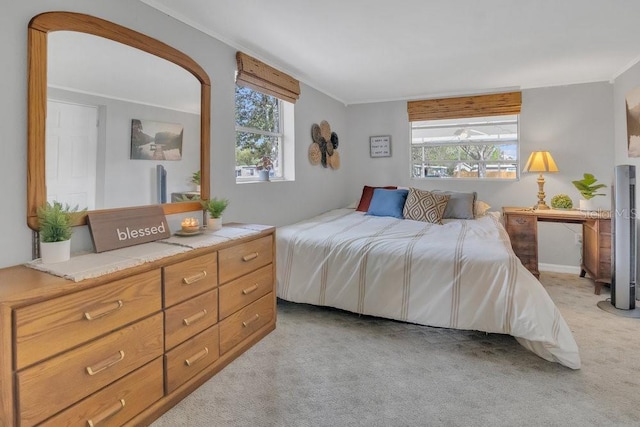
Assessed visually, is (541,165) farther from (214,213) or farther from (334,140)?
(214,213)

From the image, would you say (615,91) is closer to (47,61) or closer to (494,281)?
(494,281)

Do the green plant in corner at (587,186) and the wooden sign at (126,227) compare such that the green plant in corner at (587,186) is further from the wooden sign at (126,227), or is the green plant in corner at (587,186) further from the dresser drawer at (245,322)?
the wooden sign at (126,227)

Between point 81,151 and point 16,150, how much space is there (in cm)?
27

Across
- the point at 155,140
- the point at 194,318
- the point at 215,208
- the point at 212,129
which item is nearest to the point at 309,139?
the point at 212,129

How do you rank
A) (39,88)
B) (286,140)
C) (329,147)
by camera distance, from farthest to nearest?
(329,147) < (286,140) < (39,88)

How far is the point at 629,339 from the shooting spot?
2.41 metres

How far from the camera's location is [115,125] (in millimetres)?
1918

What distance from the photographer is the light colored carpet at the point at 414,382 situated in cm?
165

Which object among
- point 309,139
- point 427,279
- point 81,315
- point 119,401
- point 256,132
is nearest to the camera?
point 81,315

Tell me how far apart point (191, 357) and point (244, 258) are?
635 mm

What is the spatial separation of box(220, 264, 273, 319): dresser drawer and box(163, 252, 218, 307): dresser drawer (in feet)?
0.45

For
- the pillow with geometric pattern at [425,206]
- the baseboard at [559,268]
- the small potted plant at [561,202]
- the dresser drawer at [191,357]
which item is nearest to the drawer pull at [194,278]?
the dresser drawer at [191,357]

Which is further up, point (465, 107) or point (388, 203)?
point (465, 107)

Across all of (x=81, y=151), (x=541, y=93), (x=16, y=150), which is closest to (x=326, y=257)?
(x=81, y=151)
